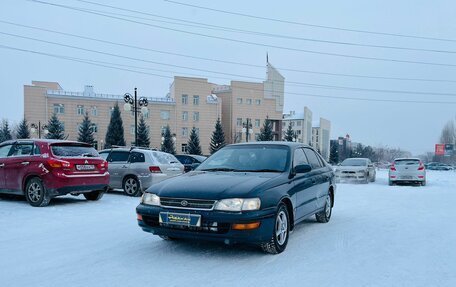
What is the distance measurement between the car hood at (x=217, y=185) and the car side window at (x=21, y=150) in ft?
17.3

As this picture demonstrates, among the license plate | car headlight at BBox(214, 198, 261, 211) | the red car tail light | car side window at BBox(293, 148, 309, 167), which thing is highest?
car side window at BBox(293, 148, 309, 167)

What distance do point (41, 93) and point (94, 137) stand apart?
10.0 m

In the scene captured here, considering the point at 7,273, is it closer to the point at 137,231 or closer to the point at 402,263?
the point at 137,231

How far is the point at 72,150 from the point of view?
9391mm

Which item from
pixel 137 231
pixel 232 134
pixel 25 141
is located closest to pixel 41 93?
pixel 232 134

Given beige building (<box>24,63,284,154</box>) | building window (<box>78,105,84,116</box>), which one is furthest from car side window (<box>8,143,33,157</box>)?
building window (<box>78,105,84,116</box>)

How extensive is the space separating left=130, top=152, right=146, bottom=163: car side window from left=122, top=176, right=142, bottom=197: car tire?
54 cm

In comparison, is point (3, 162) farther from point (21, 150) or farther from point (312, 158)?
point (312, 158)

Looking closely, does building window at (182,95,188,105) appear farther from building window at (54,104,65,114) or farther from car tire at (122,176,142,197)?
car tire at (122,176,142,197)

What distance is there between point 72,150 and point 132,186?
9.46 feet

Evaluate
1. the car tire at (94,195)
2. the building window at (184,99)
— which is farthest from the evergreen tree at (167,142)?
the car tire at (94,195)

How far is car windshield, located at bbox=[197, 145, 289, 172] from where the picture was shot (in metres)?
5.96

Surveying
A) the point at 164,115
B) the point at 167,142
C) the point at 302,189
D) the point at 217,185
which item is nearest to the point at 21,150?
the point at 217,185

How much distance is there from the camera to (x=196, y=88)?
65188 mm
